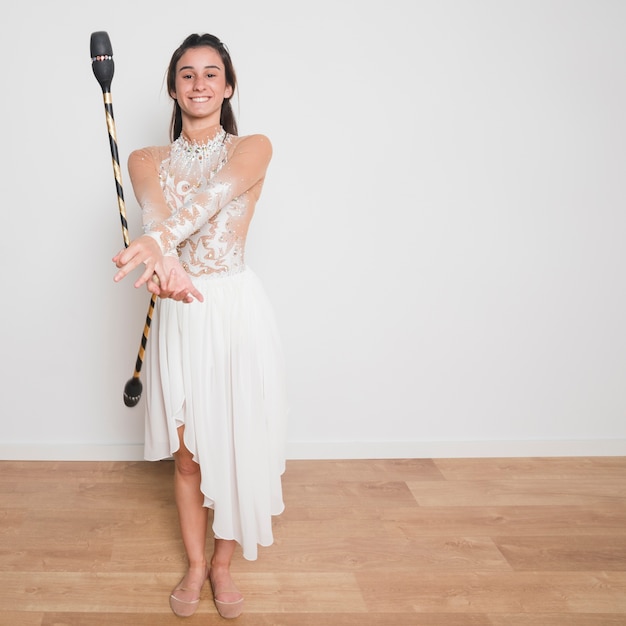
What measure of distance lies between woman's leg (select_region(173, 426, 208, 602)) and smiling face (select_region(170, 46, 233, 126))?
37.6 inches

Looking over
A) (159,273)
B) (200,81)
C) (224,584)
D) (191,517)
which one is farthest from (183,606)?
(200,81)

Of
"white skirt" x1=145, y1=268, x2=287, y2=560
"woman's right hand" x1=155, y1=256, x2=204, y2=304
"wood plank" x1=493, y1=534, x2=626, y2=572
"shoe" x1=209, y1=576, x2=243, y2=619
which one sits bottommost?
"wood plank" x1=493, y1=534, x2=626, y2=572

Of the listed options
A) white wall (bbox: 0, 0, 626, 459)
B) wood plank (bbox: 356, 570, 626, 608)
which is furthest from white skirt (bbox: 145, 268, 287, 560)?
white wall (bbox: 0, 0, 626, 459)

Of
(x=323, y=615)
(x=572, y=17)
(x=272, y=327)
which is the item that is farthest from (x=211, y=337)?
(x=572, y=17)

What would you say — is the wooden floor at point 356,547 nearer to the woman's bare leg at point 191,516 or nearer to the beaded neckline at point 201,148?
the woman's bare leg at point 191,516

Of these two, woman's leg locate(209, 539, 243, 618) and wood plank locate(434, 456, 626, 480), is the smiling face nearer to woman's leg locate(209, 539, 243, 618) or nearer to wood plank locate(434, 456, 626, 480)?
woman's leg locate(209, 539, 243, 618)

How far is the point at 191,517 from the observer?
67.1 inches

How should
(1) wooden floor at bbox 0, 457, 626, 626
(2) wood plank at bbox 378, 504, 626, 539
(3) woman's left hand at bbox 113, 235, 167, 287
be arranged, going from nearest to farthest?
(3) woman's left hand at bbox 113, 235, 167, 287, (1) wooden floor at bbox 0, 457, 626, 626, (2) wood plank at bbox 378, 504, 626, 539

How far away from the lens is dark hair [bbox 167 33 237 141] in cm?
157

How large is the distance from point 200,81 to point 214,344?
71 centimetres

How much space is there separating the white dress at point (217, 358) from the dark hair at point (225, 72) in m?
0.13

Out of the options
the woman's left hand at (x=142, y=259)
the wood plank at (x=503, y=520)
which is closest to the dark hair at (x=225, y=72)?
the woman's left hand at (x=142, y=259)

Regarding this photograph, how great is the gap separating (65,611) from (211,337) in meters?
0.88

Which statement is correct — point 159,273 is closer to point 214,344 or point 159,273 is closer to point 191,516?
point 214,344
